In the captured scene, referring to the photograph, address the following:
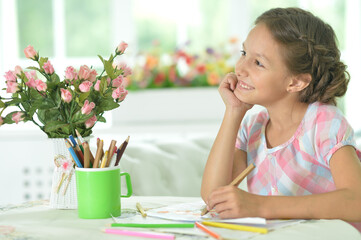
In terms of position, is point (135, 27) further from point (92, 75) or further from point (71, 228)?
point (71, 228)

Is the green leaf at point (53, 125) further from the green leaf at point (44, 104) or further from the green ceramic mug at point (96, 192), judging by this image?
the green ceramic mug at point (96, 192)

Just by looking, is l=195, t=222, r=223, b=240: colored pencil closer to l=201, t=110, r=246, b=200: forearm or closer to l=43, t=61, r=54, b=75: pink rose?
l=201, t=110, r=246, b=200: forearm

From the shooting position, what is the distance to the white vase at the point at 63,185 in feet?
4.56

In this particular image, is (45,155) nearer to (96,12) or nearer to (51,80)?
(96,12)

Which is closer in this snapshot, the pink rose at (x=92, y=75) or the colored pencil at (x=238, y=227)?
the colored pencil at (x=238, y=227)

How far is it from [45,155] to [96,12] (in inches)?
45.4

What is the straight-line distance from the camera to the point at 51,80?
53.7 inches

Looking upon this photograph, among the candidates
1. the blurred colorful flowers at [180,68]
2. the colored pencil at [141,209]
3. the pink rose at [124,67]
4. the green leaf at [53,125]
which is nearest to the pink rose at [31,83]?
the green leaf at [53,125]

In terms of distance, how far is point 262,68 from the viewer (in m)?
1.49

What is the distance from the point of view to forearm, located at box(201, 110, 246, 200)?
155 centimetres

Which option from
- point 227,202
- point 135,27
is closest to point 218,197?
point 227,202

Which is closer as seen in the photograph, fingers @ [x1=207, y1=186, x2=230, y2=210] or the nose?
fingers @ [x1=207, y1=186, x2=230, y2=210]

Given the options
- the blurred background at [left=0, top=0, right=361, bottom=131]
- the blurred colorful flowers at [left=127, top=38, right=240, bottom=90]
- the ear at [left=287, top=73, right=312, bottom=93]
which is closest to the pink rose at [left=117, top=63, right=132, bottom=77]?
the ear at [left=287, top=73, right=312, bottom=93]

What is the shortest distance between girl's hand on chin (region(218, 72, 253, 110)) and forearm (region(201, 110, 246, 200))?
2 cm
